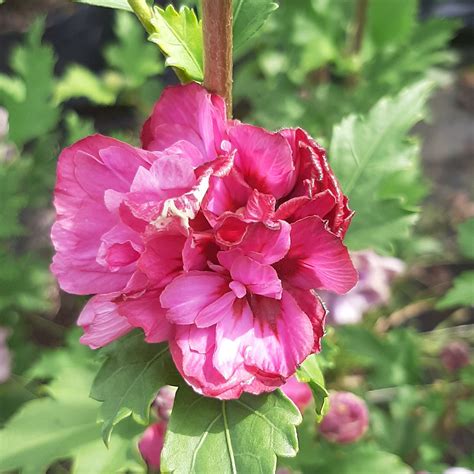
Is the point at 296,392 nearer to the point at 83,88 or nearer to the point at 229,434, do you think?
the point at 229,434

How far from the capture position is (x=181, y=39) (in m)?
0.69

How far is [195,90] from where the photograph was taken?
671 millimetres

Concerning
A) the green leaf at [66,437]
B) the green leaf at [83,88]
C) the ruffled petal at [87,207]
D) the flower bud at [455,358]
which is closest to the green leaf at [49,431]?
the green leaf at [66,437]

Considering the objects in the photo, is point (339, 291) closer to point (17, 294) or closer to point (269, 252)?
point (269, 252)

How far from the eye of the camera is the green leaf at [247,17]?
0.74 metres

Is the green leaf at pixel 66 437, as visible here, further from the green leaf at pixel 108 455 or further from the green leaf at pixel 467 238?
the green leaf at pixel 467 238

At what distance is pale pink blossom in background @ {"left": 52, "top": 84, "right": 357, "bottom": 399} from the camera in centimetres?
63

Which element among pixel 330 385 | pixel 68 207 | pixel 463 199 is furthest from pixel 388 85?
pixel 68 207

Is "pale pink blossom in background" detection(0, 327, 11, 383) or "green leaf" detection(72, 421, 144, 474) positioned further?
"pale pink blossom in background" detection(0, 327, 11, 383)

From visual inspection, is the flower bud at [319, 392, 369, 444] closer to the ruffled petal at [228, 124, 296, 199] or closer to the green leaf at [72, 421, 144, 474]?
the green leaf at [72, 421, 144, 474]

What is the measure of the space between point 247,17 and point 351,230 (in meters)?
0.36

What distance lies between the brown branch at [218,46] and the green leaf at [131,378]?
274 mm

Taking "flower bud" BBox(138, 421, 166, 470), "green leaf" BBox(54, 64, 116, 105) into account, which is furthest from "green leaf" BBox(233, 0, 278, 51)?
"green leaf" BBox(54, 64, 116, 105)

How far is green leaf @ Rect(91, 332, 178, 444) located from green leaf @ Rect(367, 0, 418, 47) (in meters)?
1.32
